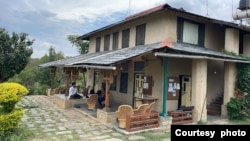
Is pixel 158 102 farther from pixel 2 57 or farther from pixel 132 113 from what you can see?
pixel 2 57

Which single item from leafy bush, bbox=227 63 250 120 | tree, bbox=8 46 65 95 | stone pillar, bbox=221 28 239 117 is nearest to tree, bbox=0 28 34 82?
tree, bbox=8 46 65 95

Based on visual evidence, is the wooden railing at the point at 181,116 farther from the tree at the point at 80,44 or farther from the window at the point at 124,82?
the tree at the point at 80,44

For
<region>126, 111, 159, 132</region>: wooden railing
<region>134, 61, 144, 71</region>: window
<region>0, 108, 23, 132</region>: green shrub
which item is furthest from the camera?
<region>134, 61, 144, 71</region>: window

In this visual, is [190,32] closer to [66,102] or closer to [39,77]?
[66,102]

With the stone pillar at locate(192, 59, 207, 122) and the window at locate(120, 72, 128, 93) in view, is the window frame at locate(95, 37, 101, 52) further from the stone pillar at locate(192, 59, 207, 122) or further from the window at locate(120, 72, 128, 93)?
the stone pillar at locate(192, 59, 207, 122)

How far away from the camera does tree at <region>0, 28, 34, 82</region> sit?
23609mm

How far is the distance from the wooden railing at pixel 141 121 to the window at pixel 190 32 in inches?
207

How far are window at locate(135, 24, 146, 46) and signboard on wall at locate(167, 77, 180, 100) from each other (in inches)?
128

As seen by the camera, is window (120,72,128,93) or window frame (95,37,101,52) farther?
window frame (95,37,101,52)

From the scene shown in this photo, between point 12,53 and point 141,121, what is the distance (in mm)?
18703

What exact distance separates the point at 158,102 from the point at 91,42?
42.8 ft

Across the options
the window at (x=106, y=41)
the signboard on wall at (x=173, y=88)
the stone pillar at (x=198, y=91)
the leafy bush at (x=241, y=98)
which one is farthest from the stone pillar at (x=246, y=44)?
the window at (x=106, y=41)

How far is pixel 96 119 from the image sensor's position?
1205 centimetres

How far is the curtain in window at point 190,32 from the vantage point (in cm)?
1379
